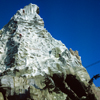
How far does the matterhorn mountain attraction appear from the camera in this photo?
1161cm

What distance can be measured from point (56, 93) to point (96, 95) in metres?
4.86

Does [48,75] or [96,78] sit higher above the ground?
[48,75]

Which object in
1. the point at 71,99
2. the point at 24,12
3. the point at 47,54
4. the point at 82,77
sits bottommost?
the point at 71,99

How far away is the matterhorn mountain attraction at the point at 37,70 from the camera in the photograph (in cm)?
1161

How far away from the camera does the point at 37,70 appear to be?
1498 cm

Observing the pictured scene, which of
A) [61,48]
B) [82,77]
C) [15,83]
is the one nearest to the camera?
[15,83]

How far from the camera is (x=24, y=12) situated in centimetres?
2594

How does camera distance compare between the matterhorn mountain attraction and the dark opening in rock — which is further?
the dark opening in rock

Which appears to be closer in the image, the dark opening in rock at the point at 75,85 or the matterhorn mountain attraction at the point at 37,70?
the matterhorn mountain attraction at the point at 37,70

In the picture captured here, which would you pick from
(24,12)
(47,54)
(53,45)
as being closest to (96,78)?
(47,54)

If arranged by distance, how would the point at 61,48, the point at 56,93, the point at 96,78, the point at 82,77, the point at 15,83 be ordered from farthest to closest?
the point at 61,48 < the point at 82,77 < the point at 56,93 < the point at 15,83 < the point at 96,78

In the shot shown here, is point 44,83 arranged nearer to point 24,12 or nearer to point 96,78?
point 96,78

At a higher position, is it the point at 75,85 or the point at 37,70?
the point at 37,70

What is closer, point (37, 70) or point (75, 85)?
point (37, 70)
